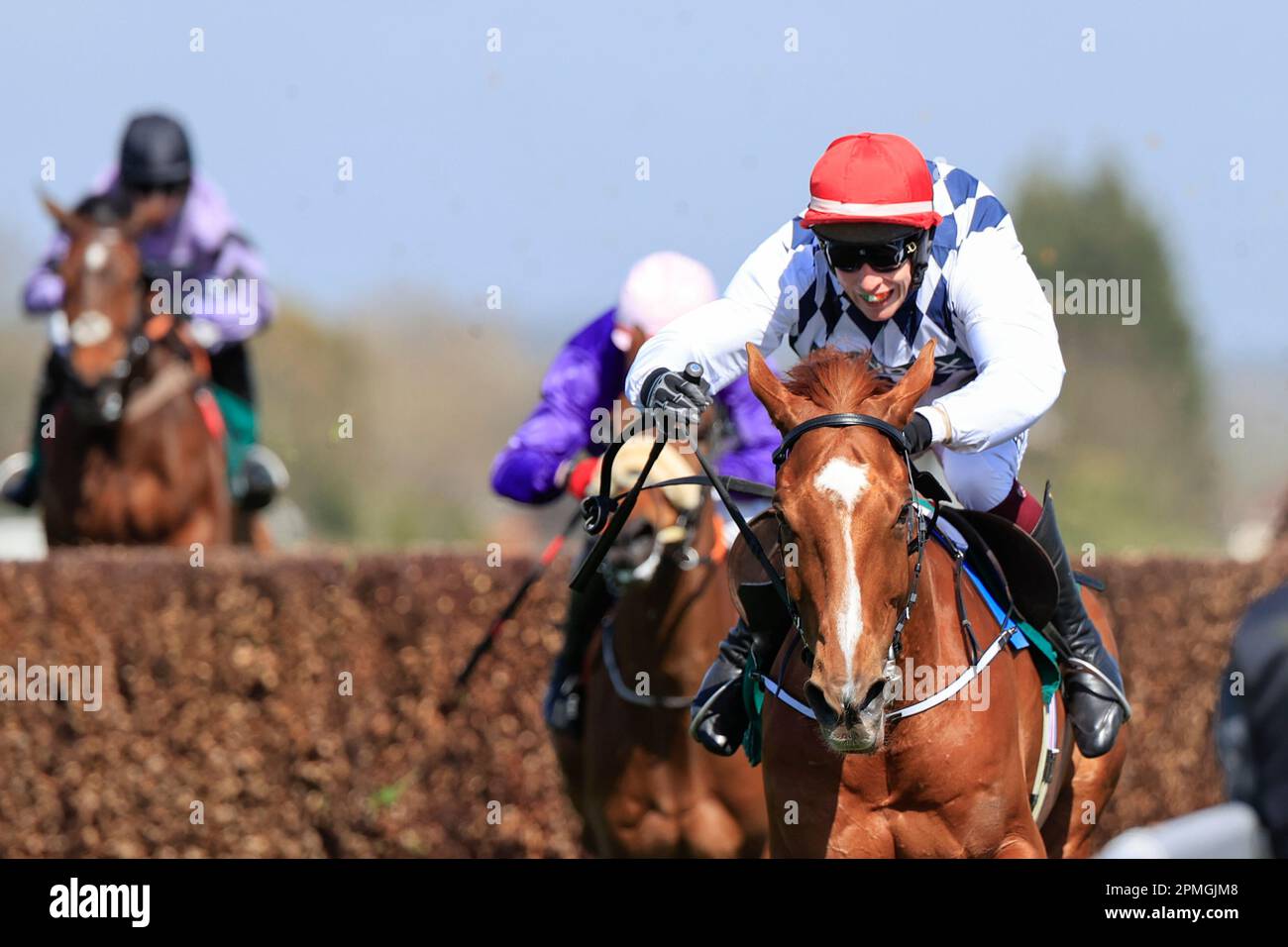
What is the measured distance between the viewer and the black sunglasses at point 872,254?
4410mm

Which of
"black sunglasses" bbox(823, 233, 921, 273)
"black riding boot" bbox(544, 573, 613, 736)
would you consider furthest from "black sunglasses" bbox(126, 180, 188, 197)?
"black sunglasses" bbox(823, 233, 921, 273)

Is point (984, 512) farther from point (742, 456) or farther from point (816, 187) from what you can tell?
point (742, 456)

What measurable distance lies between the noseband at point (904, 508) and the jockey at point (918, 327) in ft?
0.26

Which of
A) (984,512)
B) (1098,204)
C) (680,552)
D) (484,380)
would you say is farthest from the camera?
(484,380)

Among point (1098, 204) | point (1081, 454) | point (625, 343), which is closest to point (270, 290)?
point (625, 343)

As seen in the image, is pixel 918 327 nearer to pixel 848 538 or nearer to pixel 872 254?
pixel 872 254

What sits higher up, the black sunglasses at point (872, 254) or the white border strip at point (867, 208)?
the white border strip at point (867, 208)

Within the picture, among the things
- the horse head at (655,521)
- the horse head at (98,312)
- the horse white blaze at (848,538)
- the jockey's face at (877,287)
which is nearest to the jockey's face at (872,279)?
the jockey's face at (877,287)

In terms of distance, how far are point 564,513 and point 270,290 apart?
34.2m

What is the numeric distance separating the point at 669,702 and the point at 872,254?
205 centimetres

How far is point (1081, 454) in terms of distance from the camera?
36.7 metres

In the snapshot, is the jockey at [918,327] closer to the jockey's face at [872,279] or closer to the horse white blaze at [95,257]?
the jockey's face at [872,279]

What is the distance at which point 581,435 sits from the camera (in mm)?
6527
